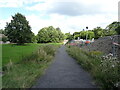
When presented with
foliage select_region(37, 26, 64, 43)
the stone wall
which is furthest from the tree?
the stone wall

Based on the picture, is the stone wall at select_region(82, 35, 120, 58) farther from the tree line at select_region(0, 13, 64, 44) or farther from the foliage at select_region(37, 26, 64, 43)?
the foliage at select_region(37, 26, 64, 43)

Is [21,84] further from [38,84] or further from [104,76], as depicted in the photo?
[104,76]

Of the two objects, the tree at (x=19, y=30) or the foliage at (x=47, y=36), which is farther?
the foliage at (x=47, y=36)

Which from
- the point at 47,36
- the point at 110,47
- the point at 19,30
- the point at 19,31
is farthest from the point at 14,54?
the point at 47,36

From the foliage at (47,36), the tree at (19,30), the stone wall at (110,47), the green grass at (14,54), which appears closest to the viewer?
the stone wall at (110,47)

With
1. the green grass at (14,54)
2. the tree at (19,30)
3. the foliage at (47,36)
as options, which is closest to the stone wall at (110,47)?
the green grass at (14,54)

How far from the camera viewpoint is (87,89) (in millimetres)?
4926

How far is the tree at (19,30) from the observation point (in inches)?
1940

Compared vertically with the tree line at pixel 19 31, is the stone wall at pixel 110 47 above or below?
below

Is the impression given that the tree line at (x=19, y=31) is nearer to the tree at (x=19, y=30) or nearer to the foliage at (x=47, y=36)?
the tree at (x=19, y=30)

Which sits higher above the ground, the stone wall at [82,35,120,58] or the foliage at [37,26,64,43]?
the foliage at [37,26,64,43]

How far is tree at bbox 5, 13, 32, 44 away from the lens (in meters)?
49.3

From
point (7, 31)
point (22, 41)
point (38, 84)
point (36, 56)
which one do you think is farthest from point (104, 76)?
point (7, 31)

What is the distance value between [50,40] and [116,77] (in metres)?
72.8
